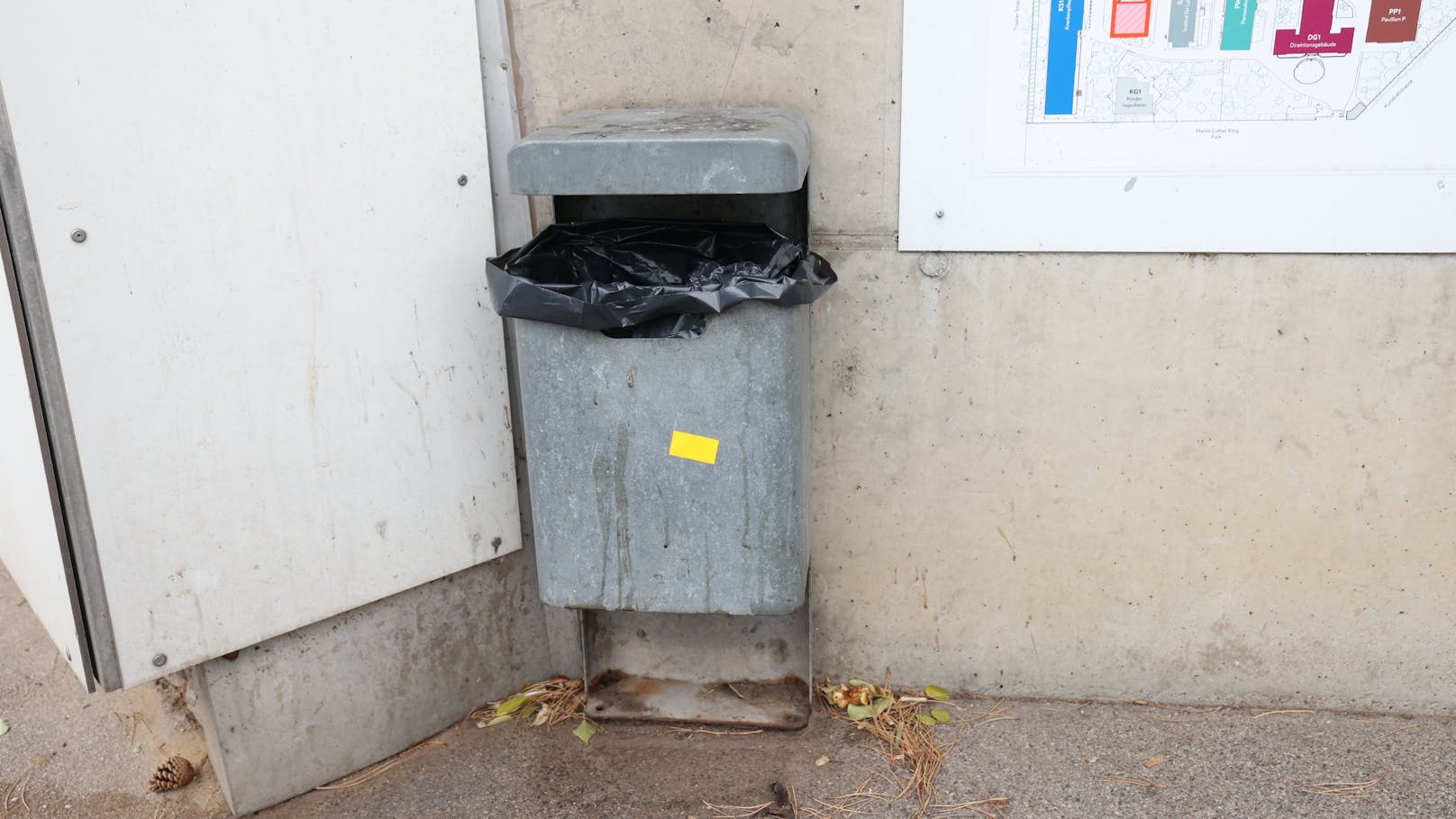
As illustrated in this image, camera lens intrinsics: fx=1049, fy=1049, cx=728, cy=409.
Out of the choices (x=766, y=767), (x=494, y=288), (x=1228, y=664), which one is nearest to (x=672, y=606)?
(x=766, y=767)

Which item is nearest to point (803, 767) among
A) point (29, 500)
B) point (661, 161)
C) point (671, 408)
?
point (671, 408)

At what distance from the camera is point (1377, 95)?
2.37 metres

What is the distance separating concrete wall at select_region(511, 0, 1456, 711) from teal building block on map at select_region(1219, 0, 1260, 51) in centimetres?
50

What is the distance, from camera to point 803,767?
2.67 meters

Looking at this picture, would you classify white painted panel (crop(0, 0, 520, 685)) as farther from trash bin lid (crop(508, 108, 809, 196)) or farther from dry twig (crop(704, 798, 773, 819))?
dry twig (crop(704, 798, 773, 819))

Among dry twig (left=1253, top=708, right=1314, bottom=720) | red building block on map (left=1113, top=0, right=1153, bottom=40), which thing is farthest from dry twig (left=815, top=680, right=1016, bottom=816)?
red building block on map (left=1113, top=0, right=1153, bottom=40)

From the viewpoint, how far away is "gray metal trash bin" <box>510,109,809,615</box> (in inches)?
81.7

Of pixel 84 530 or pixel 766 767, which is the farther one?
pixel 766 767

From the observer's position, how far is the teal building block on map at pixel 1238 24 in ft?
7.64

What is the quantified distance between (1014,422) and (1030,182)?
1.98ft

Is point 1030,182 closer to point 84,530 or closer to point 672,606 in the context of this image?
point 672,606

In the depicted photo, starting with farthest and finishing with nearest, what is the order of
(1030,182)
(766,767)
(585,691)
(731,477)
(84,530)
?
(585,691) < (766,767) < (1030,182) < (731,477) < (84,530)

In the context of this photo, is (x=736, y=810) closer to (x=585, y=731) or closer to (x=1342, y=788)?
(x=585, y=731)

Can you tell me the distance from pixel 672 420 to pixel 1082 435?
1.11m
